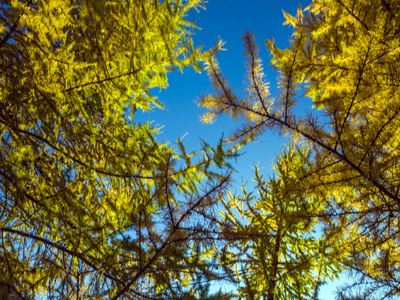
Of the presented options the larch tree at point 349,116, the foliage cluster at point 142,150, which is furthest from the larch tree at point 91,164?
the larch tree at point 349,116

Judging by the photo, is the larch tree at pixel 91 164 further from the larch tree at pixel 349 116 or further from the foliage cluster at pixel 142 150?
the larch tree at pixel 349 116

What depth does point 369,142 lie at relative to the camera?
2.76 m

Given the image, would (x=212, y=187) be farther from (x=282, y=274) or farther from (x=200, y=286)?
(x=282, y=274)

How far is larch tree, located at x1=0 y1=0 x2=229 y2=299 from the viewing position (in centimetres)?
210

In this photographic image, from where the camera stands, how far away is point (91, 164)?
2.94m

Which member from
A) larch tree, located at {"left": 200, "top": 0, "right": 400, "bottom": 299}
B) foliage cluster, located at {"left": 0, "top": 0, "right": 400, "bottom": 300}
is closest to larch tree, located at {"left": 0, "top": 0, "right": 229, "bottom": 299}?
foliage cluster, located at {"left": 0, "top": 0, "right": 400, "bottom": 300}

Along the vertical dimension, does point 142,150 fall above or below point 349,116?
below

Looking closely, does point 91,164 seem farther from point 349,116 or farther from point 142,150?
point 349,116

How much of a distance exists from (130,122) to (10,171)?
179cm

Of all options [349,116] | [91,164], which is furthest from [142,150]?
[349,116]

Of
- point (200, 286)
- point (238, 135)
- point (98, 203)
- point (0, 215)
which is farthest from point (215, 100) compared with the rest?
point (0, 215)

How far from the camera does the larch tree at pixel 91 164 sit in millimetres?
2104

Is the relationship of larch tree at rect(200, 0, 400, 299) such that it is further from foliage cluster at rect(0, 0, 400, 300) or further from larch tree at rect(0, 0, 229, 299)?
larch tree at rect(0, 0, 229, 299)

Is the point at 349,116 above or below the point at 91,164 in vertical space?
above
